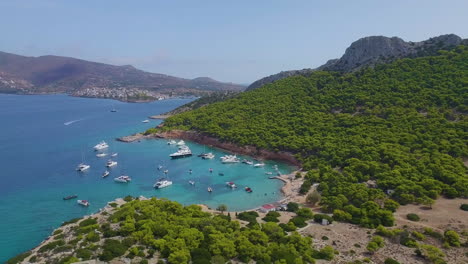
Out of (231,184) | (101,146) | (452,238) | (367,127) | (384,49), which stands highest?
(384,49)

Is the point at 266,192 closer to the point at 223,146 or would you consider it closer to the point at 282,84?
the point at 223,146

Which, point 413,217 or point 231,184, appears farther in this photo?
point 231,184

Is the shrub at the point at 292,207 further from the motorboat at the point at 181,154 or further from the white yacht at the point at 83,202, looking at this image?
the motorboat at the point at 181,154

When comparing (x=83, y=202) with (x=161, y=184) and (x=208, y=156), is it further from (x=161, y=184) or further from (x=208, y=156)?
(x=208, y=156)

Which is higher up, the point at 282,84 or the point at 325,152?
the point at 282,84

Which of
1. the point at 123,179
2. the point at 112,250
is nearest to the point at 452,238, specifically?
the point at 112,250

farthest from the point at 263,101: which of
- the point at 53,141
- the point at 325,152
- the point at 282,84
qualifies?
the point at 53,141
